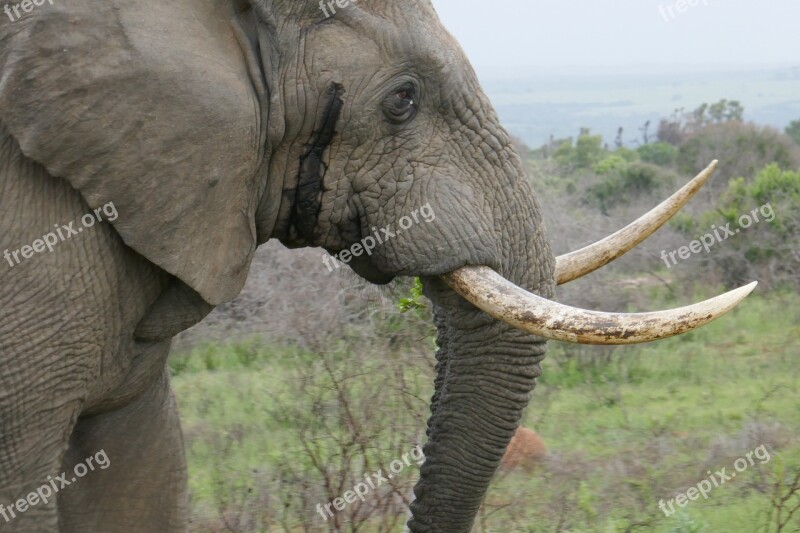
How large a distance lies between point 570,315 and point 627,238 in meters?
0.52

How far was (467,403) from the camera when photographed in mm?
3506

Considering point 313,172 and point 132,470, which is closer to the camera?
point 313,172

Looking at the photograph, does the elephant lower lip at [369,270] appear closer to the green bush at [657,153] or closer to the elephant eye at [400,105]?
the elephant eye at [400,105]

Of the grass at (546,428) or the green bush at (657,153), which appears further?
the green bush at (657,153)

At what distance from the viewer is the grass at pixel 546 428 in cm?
474

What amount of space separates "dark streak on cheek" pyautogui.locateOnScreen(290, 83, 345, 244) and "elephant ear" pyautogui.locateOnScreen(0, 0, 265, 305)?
135 mm

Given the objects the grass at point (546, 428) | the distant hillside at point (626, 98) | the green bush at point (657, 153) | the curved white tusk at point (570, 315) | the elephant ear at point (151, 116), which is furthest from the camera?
the distant hillside at point (626, 98)

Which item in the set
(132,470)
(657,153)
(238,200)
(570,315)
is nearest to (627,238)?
(570,315)

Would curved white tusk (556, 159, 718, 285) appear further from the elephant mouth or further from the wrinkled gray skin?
the elephant mouth

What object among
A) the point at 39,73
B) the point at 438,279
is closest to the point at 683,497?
the point at 438,279

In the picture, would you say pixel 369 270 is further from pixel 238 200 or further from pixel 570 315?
pixel 570 315

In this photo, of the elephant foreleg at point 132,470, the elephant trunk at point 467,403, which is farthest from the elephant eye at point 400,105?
the elephant foreleg at point 132,470

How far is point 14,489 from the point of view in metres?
3.00

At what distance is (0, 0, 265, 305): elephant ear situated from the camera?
2.81m
